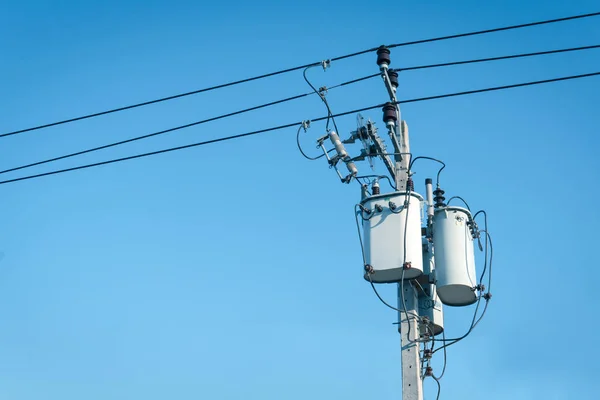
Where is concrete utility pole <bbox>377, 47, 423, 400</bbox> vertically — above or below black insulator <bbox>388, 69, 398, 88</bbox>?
below

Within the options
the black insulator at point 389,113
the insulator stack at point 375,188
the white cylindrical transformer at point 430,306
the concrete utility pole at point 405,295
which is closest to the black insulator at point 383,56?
the concrete utility pole at point 405,295

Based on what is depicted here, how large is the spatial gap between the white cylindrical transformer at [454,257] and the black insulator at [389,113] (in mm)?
Answer: 1209

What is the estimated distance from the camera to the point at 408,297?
8.98 metres

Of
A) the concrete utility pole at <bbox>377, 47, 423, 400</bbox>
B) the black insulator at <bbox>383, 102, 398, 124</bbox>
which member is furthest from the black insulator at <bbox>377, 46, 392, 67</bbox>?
the black insulator at <bbox>383, 102, 398, 124</bbox>

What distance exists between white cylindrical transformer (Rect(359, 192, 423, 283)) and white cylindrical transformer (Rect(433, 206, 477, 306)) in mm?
333

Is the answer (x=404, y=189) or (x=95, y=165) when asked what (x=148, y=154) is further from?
(x=404, y=189)

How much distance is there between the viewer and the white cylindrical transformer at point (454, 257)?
908cm

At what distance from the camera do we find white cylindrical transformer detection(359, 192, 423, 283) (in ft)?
29.0

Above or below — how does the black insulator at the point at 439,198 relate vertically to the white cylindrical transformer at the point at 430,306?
above

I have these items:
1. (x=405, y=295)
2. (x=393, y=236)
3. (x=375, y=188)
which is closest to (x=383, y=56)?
(x=375, y=188)

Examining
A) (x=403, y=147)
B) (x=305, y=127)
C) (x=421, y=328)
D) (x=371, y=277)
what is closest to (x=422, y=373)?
(x=421, y=328)

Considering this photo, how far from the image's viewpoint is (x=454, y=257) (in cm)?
912

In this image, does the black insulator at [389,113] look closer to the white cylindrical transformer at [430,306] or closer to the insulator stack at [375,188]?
the insulator stack at [375,188]

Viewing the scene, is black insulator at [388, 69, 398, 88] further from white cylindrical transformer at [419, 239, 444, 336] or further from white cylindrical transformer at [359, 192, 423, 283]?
white cylindrical transformer at [419, 239, 444, 336]
